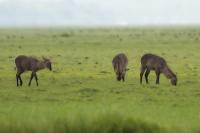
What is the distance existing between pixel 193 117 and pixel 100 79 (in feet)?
44.3

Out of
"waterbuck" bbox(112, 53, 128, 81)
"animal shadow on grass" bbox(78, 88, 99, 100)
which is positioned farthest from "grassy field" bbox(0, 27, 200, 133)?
"waterbuck" bbox(112, 53, 128, 81)

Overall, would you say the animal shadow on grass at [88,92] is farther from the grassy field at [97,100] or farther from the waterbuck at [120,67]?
the waterbuck at [120,67]

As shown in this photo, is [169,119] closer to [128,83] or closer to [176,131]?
[176,131]

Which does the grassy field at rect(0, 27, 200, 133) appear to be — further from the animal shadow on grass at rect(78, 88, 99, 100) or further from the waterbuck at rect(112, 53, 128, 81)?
the waterbuck at rect(112, 53, 128, 81)

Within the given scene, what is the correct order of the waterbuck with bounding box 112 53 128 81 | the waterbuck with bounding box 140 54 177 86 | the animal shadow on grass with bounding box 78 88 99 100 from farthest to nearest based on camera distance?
the waterbuck with bounding box 112 53 128 81, the waterbuck with bounding box 140 54 177 86, the animal shadow on grass with bounding box 78 88 99 100

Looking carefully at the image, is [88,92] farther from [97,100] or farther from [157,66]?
[157,66]

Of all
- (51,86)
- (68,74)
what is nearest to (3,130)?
(51,86)

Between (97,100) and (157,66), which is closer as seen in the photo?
(97,100)

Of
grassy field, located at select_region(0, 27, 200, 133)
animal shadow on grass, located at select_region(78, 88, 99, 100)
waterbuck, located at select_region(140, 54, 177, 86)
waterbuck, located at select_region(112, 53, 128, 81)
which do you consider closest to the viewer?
grassy field, located at select_region(0, 27, 200, 133)

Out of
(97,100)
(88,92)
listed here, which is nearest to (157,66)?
(88,92)

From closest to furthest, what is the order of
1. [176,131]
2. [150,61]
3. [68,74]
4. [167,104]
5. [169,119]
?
[176,131], [169,119], [167,104], [150,61], [68,74]

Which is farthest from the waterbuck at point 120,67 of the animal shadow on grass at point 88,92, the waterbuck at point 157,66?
the animal shadow on grass at point 88,92

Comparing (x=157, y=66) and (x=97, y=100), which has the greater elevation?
(x=157, y=66)

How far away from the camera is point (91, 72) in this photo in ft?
105
